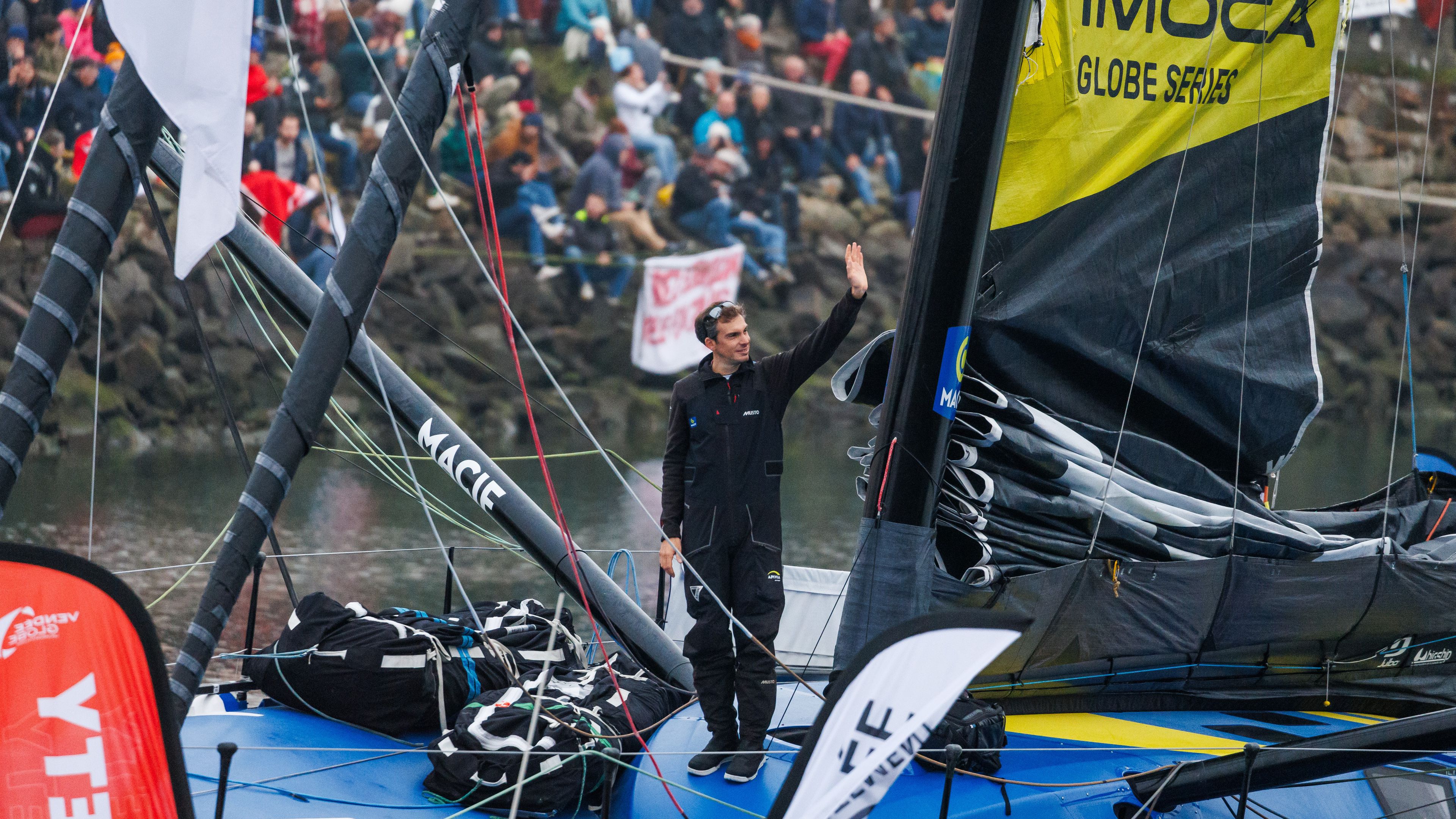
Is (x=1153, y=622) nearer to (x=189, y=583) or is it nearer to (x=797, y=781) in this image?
(x=797, y=781)

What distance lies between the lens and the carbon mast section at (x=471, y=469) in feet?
13.3

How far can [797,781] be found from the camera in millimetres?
2449

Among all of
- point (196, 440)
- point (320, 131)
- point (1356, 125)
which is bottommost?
point (196, 440)

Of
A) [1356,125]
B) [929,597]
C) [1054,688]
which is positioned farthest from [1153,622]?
[1356,125]

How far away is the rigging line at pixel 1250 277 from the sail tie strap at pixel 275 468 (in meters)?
2.86

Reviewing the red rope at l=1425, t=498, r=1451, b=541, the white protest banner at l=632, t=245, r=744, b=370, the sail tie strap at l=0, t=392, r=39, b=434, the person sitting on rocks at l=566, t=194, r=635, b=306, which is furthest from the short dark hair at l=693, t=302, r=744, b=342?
the person sitting on rocks at l=566, t=194, r=635, b=306

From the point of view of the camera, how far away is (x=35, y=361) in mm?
2635

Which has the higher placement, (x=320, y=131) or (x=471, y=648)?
(x=320, y=131)

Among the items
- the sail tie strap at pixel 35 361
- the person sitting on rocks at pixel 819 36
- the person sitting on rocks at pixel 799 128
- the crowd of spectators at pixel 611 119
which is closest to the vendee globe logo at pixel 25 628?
the sail tie strap at pixel 35 361

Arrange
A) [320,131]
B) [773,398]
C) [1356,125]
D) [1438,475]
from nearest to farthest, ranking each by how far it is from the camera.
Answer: [773,398], [1438,475], [320,131], [1356,125]

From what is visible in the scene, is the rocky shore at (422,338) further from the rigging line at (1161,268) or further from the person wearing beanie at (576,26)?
the rigging line at (1161,268)

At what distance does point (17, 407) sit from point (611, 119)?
40.4ft

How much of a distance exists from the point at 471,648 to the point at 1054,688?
67.1 inches

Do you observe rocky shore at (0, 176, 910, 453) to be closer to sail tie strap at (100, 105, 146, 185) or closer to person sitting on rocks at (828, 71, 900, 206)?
person sitting on rocks at (828, 71, 900, 206)
